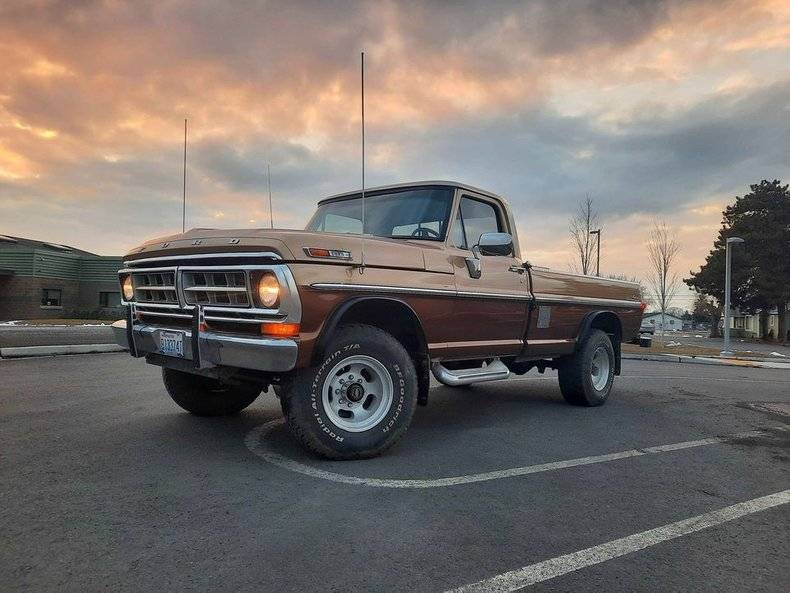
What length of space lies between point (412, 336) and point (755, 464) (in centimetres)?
279

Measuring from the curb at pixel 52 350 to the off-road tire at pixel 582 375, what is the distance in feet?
25.6

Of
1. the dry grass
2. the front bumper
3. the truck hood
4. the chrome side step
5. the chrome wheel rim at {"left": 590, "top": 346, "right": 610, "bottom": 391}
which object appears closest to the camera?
the front bumper

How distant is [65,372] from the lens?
8164mm

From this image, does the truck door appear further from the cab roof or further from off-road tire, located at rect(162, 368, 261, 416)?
off-road tire, located at rect(162, 368, 261, 416)

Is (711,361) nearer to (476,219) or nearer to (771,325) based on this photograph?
(476,219)

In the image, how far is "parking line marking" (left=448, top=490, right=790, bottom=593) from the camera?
2.22m

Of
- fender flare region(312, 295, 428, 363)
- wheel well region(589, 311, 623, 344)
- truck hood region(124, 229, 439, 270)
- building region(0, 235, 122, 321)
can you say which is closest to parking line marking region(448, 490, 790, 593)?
fender flare region(312, 295, 428, 363)

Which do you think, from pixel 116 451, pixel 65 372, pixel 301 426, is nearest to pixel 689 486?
pixel 301 426

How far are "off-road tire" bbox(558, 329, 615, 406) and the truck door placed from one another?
4.11 feet

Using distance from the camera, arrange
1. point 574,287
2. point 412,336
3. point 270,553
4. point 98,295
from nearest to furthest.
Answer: point 270,553 → point 412,336 → point 574,287 → point 98,295

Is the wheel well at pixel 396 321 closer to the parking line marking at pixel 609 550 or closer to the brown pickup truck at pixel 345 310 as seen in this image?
the brown pickup truck at pixel 345 310

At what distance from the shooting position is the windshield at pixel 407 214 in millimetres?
4871

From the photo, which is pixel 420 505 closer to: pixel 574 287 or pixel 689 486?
pixel 689 486

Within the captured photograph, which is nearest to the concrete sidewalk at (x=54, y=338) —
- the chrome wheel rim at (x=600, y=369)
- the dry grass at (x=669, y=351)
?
the chrome wheel rim at (x=600, y=369)
